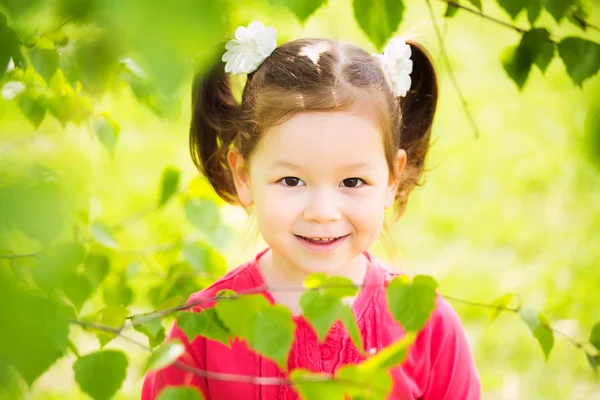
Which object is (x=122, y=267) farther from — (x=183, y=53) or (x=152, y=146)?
(x=152, y=146)

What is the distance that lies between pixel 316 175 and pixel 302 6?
0.50m

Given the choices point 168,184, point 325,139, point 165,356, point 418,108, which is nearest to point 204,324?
point 165,356

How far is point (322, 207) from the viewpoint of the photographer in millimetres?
1452

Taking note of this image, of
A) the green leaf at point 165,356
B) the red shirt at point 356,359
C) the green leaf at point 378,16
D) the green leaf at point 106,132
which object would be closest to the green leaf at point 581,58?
the green leaf at point 378,16

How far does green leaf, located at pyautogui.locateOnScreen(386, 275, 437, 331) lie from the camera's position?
0.92 m

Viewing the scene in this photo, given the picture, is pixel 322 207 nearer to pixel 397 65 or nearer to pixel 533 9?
pixel 397 65

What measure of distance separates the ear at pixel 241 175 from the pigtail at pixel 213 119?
0.19 feet

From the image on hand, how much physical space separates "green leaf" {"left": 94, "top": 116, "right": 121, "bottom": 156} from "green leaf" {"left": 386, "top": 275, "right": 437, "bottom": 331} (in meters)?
0.98

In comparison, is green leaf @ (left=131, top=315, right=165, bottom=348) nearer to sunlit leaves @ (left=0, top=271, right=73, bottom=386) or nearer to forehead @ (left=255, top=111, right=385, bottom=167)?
forehead @ (left=255, top=111, right=385, bottom=167)

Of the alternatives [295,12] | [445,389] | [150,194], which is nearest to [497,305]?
[445,389]

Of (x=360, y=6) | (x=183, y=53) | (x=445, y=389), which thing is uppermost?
(x=183, y=53)

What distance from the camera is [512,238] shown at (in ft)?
10.7

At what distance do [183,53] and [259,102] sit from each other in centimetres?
110

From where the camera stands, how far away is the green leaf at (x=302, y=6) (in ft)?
3.21
